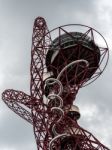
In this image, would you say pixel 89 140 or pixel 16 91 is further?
pixel 16 91

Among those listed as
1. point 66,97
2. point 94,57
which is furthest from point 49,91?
point 94,57

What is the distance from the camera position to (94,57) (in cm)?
7506

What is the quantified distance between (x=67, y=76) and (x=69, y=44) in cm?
450

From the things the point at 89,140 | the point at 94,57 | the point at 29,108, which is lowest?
the point at 89,140

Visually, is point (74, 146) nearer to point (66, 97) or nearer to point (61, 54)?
point (66, 97)

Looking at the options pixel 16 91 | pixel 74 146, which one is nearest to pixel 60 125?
pixel 74 146

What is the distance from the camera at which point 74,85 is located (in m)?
74.9

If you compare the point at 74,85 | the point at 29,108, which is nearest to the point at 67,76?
the point at 74,85

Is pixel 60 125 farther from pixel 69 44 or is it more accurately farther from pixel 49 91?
pixel 69 44

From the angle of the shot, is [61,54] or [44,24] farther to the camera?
[44,24]

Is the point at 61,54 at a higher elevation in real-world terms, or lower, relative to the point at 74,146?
higher

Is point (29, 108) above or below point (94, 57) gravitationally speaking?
below

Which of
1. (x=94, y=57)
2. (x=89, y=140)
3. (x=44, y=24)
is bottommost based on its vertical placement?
(x=89, y=140)

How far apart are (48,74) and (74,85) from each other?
→ 3804 mm
